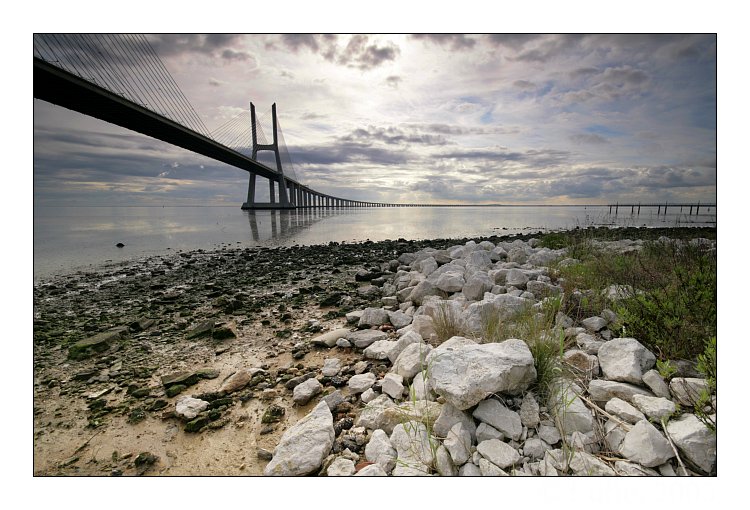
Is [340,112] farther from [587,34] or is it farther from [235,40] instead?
[587,34]

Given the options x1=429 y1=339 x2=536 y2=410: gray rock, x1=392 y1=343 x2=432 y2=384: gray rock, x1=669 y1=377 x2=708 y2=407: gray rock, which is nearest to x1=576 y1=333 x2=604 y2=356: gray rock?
x1=669 y1=377 x2=708 y2=407: gray rock

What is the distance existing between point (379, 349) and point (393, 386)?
824 mm

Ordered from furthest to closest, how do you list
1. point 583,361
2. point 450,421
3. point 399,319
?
1. point 399,319
2. point 583,361
3. point 450,421

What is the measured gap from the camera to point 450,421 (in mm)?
1999

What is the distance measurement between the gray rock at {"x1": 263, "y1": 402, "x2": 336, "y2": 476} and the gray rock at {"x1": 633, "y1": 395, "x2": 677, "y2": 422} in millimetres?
1807

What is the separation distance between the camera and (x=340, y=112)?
389cm

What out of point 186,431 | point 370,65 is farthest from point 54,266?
point 370,65

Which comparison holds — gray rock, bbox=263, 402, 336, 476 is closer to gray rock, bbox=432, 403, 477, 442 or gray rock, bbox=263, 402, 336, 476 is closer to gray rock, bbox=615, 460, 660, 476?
gray rock, bbox=432, 403, 477, 442

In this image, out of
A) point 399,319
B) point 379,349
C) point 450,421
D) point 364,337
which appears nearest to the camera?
point 450,421

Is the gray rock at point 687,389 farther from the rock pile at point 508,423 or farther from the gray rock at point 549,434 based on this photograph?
the gray rock at point 549,434

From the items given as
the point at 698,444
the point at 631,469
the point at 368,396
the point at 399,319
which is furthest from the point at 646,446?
the point at 399,319

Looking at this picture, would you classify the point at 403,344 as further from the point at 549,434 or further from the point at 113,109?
the point at 113,109

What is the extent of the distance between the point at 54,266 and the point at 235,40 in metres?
8.78

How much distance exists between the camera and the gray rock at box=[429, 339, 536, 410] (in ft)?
6.40
